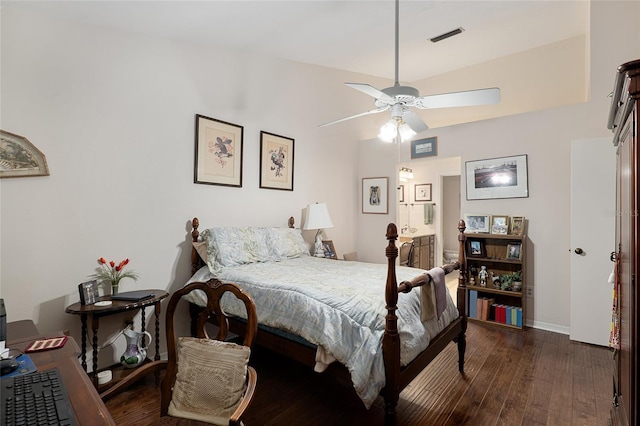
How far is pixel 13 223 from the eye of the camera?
85.5 inches

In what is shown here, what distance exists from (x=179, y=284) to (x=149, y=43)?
7.29ft

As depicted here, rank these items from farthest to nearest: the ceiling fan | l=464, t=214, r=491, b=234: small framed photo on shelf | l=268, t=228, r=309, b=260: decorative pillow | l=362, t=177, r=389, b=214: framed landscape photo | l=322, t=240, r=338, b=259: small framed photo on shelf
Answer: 1. l=362, t=177, r=389, b=214: framed landscape photo
2. l=322, t=240, r=338, b=259: small framed photo on shelf
3. l=464, t=214, r=491, b=234: small framed photo on shelf
4. l=268, t=228, r=309, b=260: decorative pillow
5. the ceiling fan

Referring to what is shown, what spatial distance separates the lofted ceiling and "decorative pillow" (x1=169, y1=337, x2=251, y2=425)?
2.49 m

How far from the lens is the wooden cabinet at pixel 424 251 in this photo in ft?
19.9

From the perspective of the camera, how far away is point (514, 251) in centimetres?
376

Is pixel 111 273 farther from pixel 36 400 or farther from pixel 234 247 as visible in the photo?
pixel 36 400

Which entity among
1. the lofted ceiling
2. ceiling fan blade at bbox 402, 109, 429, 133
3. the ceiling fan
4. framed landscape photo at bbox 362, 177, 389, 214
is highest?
the lofted ceiling

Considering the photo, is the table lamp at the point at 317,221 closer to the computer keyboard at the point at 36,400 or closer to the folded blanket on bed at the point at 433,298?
the folded blanket on bed at the point at 433,298

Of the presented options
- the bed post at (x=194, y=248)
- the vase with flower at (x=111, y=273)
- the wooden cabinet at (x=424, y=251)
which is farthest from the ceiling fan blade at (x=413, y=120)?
the wooden cabinet at (x=424, y=251)

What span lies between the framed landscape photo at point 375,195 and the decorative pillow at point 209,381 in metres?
3.84

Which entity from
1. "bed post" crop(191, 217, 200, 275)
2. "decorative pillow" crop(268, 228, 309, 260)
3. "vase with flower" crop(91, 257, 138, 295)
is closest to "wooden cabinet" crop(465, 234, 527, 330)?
"decorative pillow" crop(268, 228, 309, 260)

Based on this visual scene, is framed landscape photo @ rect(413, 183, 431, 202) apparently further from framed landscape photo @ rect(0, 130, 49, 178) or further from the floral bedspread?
framed landscape photo @ rect(0, 130, 49, 178)

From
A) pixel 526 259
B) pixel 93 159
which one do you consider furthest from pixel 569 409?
pixel 93 159

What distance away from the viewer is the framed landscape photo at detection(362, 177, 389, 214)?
194 inches
